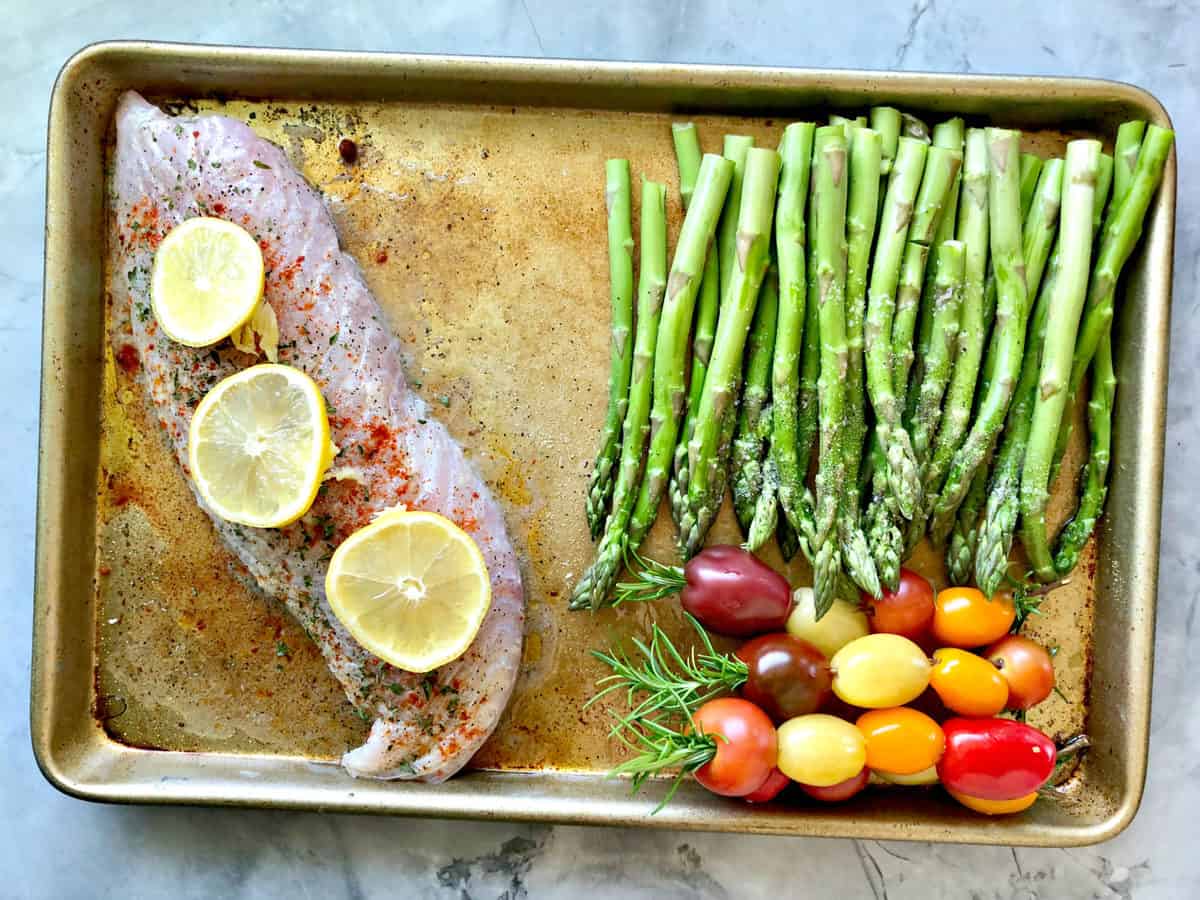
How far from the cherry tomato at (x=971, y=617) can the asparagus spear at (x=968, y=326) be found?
25 centimetres

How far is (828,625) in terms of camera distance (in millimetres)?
3123

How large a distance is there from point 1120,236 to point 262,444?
280 cm

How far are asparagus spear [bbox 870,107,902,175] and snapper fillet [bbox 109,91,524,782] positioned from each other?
1.73 meters

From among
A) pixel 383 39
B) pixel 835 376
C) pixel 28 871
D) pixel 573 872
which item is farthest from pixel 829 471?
pixel 28 871

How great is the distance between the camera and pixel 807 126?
3195mm

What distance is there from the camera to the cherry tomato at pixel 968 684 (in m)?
3.01

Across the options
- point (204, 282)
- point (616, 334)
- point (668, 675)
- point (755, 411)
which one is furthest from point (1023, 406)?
point (204, 282)

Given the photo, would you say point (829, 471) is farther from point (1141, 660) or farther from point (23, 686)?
point (23, 686)

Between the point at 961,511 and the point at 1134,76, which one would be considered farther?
the point at 1134,76

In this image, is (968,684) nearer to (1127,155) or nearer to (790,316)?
(790,316)

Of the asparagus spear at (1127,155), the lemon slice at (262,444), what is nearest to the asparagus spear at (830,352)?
the asparagus spear at (1127,155)

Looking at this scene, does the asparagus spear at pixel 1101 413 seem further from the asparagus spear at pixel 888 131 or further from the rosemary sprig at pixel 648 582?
the rosemary sprig at pixel 648 582

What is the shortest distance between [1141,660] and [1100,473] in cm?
62

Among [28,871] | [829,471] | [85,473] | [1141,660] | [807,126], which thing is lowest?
[28,871]
